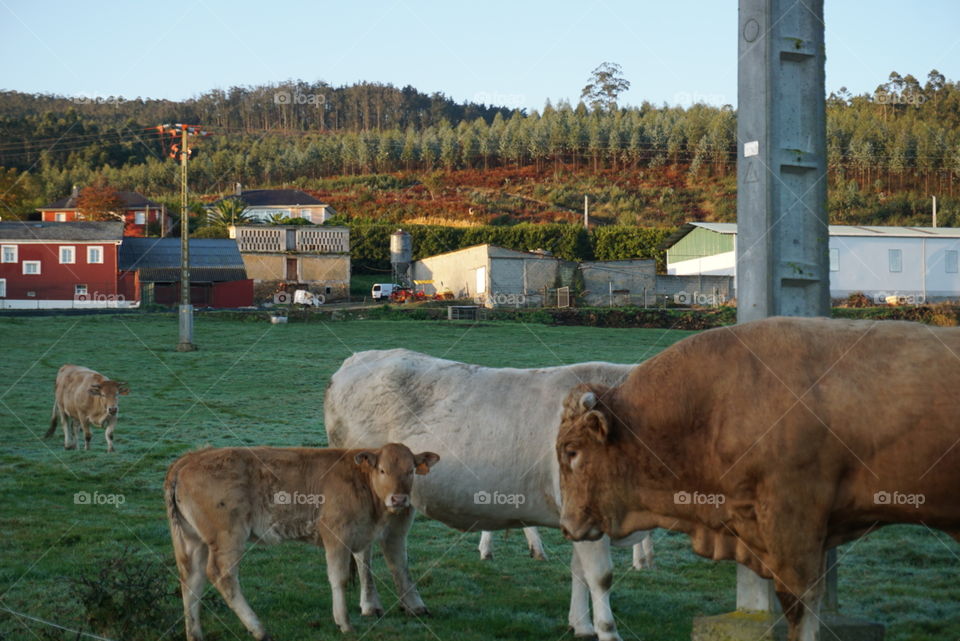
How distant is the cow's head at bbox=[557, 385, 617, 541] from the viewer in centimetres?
517

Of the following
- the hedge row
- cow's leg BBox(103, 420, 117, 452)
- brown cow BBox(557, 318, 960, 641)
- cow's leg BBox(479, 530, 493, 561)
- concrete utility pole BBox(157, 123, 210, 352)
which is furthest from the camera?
the hedge row

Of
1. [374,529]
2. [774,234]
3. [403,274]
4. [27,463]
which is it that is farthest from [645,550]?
[403,274]

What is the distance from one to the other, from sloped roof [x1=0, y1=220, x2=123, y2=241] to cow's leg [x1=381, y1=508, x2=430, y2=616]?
56.5 meters

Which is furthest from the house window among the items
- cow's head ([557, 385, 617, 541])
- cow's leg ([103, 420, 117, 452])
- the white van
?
cow's head ([557, 385, 617, 541])

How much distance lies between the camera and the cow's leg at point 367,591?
24.9 feet

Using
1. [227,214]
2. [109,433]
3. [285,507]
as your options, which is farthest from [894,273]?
[285,507]

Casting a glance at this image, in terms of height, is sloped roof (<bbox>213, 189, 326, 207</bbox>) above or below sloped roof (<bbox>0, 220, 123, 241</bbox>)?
above

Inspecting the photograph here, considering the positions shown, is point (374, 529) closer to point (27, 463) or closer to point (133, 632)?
point (133, 632)

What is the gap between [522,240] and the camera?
8112 centimetres

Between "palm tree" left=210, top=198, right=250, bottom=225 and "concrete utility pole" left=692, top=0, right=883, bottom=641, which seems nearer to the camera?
"concrete utility pole" left=692, top=0, right=883, bottom=641

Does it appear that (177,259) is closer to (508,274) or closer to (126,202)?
(508,274)

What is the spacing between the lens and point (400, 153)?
159 m

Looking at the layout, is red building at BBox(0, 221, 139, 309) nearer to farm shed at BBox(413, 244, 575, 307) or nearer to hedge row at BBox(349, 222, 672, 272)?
farm shed at BBox(413, 244, 575, 307)

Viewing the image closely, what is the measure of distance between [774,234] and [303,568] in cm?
521
